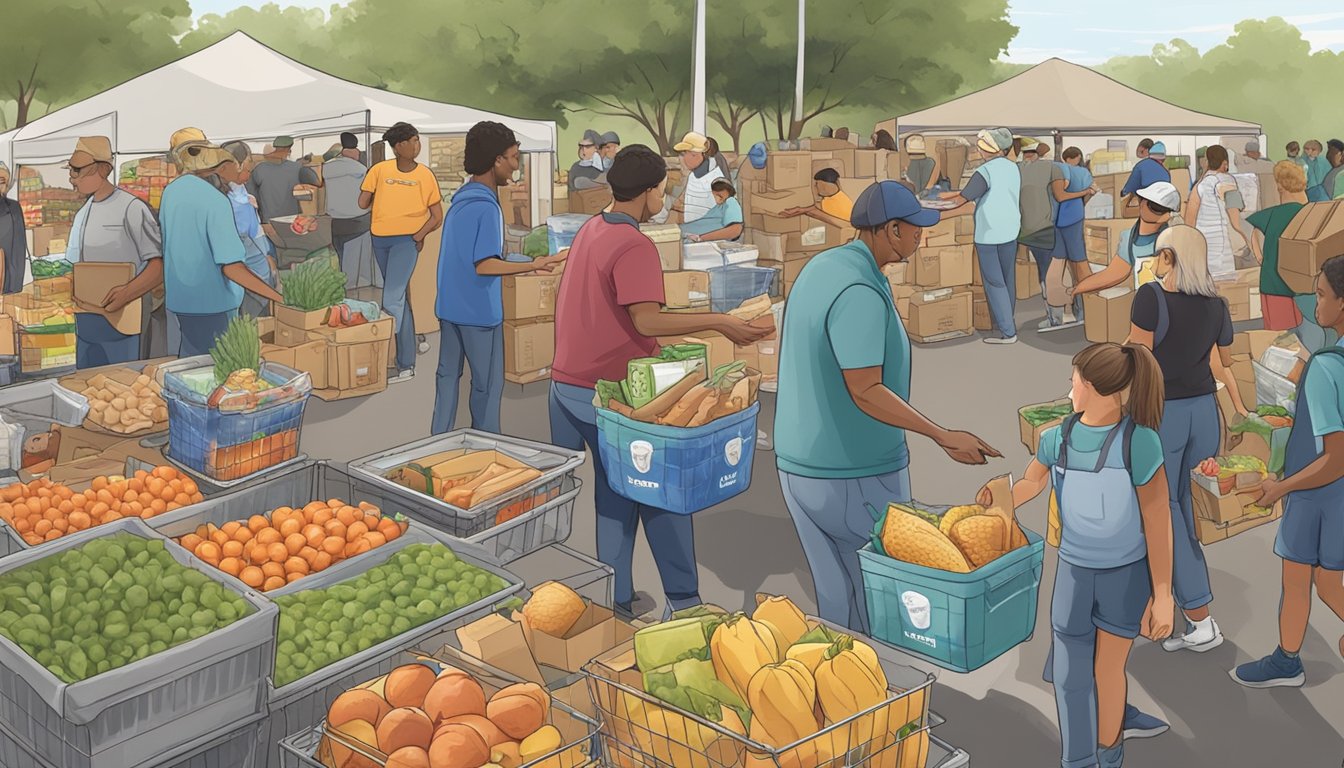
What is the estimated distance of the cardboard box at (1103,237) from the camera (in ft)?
42.4

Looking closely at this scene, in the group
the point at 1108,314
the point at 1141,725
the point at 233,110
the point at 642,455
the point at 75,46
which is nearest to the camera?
the point at 1141,725

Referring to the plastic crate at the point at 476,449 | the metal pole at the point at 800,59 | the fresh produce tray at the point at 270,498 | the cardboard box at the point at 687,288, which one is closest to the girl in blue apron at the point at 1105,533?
the plastic crate at the point at 476,449

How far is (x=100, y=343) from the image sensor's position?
7.11 m

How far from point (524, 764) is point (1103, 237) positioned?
11639 mm

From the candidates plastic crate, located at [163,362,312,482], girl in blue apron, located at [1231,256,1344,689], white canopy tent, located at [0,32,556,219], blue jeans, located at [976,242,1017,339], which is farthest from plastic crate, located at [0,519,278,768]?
white canopy tent, located at [0,32,556,219]

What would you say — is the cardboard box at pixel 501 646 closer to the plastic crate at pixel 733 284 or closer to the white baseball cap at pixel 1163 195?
the white baseball cap at pixel 1163 195

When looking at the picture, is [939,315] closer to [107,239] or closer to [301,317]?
[301,317]

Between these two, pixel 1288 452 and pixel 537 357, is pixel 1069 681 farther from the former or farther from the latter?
pixel 537 357

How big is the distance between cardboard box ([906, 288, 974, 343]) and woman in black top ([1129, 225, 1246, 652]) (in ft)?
21.0

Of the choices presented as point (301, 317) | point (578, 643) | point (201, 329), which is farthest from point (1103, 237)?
point (578, 643)

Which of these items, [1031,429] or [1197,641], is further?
[1031,429]

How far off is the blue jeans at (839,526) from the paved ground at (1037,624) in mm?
681

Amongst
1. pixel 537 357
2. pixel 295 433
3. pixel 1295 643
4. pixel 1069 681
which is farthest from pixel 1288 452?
pixel 537 357

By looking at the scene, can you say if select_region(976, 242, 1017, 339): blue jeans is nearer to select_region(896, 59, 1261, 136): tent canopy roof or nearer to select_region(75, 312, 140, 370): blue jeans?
select_region(75, 312, 140, 370): blue jeans
